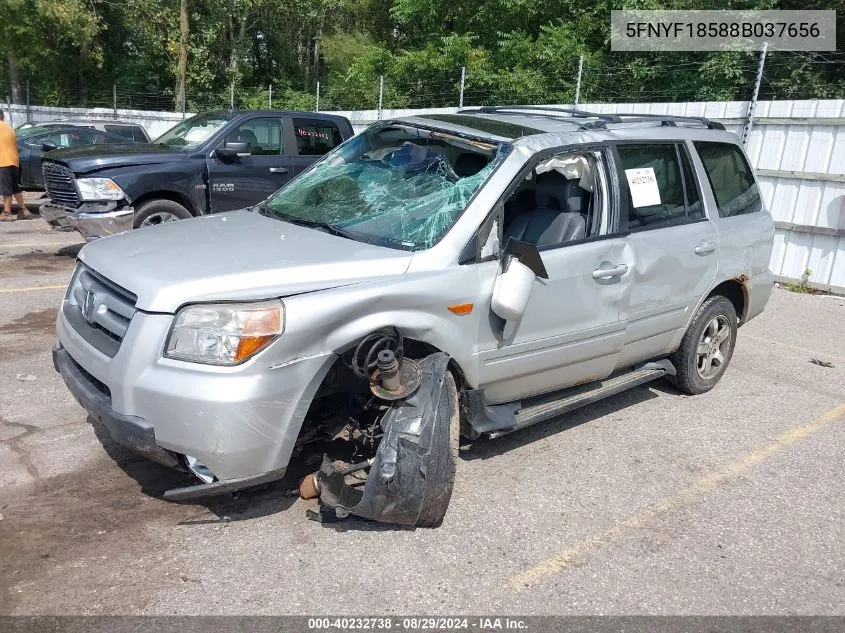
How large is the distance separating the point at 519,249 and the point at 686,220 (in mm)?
1798

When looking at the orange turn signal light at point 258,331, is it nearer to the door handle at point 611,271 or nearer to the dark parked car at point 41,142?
the door handle at point 611,271

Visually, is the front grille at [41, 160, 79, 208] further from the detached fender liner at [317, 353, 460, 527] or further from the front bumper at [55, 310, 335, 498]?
the detached fender liner at [317, 353, 460, 527]

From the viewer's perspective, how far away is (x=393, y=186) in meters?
4.11

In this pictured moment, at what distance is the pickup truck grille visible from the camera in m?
3.16

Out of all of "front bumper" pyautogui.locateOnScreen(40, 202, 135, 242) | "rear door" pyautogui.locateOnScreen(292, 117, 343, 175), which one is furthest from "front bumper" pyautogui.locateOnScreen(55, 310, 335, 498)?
"rear door" pyautogui.locateOnScreen(292, 117, 343, 175)

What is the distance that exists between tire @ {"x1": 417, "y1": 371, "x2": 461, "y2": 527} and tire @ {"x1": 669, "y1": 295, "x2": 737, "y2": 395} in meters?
2.47

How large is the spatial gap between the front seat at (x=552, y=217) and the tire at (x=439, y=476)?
1.23 metres

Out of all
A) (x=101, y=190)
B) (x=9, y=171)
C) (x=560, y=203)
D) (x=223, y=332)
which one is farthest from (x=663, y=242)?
(x=9, y=171)

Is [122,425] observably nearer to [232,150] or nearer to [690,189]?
[690,189]

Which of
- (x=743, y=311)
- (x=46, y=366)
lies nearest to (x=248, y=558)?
(x=46, y=366)

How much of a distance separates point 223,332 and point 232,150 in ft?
18.8

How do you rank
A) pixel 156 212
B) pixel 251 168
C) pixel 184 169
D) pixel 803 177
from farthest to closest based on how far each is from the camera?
pixel 803 177 → pixel 251 168 → pixel 184 169 → pixel 156 212

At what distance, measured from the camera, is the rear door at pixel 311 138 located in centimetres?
937

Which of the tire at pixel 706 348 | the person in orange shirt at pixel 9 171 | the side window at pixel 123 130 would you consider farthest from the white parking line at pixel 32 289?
the side window at pixel 123 130
